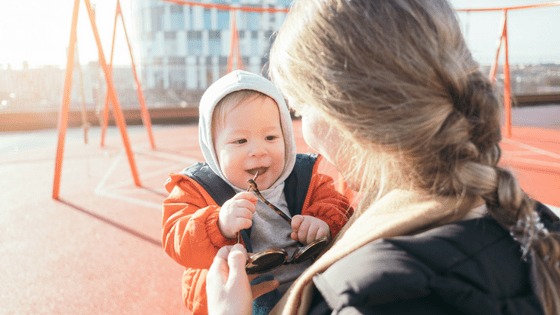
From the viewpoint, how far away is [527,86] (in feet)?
52.0

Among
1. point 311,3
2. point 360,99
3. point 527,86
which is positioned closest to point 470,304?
point 360,99

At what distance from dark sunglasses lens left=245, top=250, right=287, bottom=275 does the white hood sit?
0.42 metres

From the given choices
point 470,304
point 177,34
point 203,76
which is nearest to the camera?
point 470,304

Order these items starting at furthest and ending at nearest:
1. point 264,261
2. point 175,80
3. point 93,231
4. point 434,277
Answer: point 175,80 → point 93,231 → point 264,261 → point 434,277

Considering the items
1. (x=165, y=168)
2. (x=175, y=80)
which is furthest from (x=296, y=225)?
(x=175, y=80)

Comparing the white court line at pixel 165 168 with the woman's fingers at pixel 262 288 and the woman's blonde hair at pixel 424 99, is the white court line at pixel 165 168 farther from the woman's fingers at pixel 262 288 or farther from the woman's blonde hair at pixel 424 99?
the woman's blonde hair at pixel 424 99

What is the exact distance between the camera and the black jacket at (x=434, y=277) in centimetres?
54

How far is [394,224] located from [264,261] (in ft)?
1.26

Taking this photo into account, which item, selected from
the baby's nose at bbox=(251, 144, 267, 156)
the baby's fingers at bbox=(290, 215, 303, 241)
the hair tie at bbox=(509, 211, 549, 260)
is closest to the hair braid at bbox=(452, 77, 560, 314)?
the hair tie at bbox=(509, 211, 549, 260)

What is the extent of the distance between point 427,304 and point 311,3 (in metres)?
0.55

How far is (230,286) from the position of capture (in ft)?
2.62

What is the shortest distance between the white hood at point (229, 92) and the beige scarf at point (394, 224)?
68cm

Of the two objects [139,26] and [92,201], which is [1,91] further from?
[139,26]

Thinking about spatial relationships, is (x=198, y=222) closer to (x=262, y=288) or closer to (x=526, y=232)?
(x=262, y=288)
